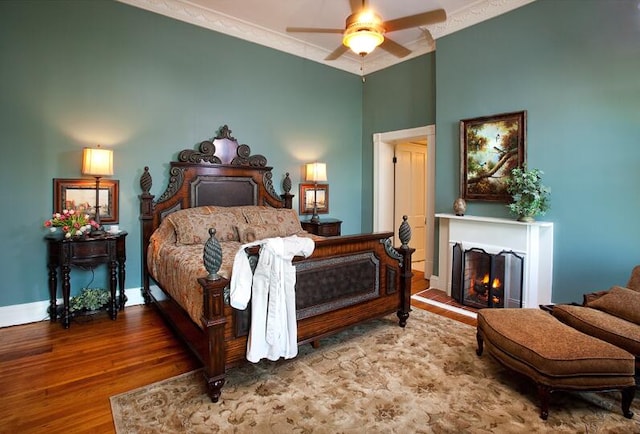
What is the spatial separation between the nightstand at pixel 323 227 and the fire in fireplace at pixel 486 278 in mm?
1767

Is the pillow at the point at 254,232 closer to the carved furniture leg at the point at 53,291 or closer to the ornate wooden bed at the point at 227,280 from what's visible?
the ornate wooden bed at the point at 227,280

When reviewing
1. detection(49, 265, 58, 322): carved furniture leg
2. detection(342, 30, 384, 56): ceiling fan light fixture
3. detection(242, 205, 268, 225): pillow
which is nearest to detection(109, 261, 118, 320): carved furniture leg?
detection(49, 265, 58, 322): carved furniture leg

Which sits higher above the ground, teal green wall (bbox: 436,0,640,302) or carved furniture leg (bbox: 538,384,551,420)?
teal green wall (bbox: 436,0,640,302)

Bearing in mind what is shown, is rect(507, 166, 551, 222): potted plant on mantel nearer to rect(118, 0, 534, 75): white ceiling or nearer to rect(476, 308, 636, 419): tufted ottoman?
rect(476, 308, 636, 419): tufted ottoman

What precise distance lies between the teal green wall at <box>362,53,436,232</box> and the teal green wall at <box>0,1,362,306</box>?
135cm

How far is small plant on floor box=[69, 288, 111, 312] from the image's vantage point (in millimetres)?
3465

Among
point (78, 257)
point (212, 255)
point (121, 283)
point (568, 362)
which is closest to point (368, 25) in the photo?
point (212, 255)

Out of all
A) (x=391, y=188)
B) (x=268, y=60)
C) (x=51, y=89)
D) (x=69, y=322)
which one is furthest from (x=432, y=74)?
(x=69, y=322)

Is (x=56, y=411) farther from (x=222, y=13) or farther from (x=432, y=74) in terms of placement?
(x=432, y=74)

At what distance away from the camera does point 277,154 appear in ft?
16.6

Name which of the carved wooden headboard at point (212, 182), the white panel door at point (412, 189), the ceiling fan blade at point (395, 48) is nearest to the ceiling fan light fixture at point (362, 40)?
the ceiling fan blade at point (395, 48)

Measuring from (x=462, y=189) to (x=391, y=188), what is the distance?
5.69 ft

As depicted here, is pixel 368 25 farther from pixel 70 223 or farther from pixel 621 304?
pixel 70 223

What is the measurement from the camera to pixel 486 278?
4004 millimetres
